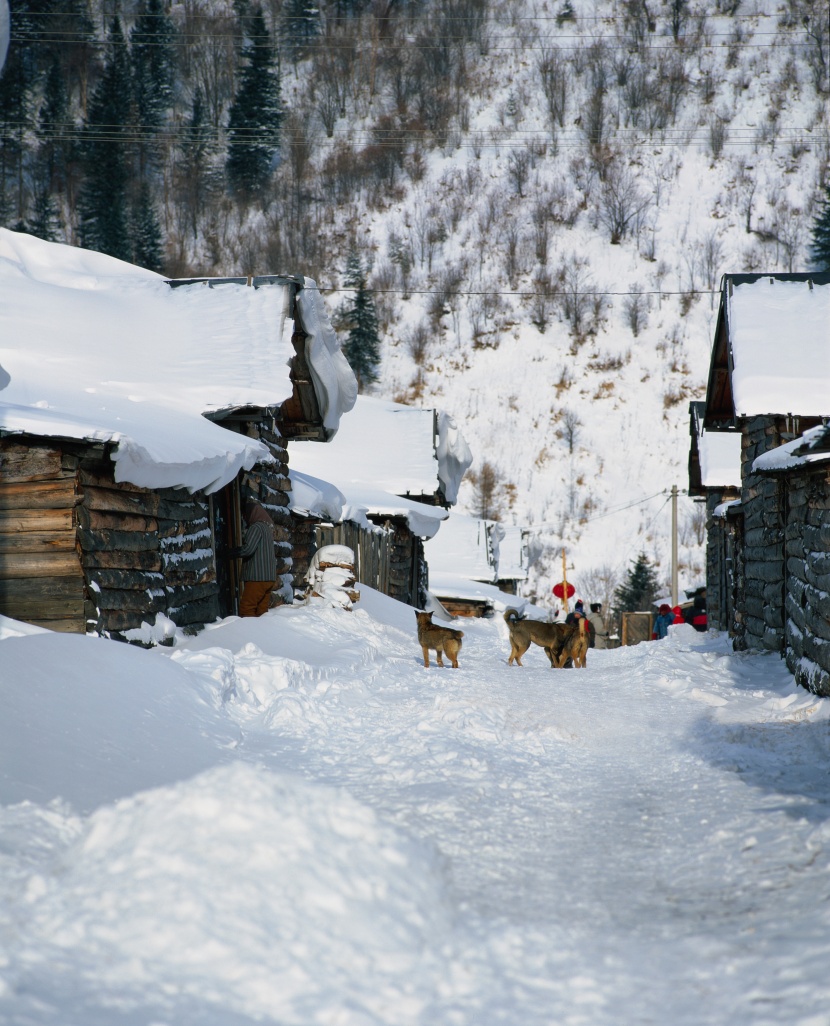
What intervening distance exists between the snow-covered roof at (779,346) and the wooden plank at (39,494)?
9086 millimetres

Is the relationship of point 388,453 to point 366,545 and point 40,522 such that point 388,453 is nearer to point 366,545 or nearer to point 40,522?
point 366,545

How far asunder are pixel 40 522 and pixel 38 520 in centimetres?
3

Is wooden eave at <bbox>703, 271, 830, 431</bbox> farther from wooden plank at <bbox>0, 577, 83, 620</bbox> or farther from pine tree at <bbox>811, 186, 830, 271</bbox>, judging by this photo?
pine tree at <bbox>811, 186, 830, 271</bbox>

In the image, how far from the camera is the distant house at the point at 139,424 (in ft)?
28.0

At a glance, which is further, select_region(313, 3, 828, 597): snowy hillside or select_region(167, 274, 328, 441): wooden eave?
select_region(313, 3, 828, 597): snowy hillside

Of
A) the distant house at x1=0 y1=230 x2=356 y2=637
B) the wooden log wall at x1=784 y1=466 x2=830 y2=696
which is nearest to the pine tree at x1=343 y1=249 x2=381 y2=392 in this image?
the distant house at x1=0 y1=230 x2=356 y2=637

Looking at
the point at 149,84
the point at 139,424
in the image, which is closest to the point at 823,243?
the point at 139,424

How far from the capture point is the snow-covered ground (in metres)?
3.03

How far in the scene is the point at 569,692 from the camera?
10.1 metres

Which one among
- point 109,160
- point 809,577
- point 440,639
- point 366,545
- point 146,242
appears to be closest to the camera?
point 809,577

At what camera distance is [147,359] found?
530 inches

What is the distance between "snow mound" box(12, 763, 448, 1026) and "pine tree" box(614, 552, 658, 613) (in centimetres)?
4295

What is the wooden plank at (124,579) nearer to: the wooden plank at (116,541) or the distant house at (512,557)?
the wooden plank at (116,541)

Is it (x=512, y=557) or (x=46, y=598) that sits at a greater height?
(x=46, y=598)
